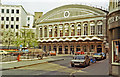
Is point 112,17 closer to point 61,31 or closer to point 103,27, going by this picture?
point 103,27

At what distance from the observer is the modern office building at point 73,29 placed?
2408 inches

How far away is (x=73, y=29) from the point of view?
67062 millimetres

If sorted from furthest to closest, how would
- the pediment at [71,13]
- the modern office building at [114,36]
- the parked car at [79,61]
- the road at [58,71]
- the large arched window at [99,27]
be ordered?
the pediment at [71,13] → the large arched window at [99,27] → the parked car at [79,61] → the road at [58,71] → the modern office building at [114,36]

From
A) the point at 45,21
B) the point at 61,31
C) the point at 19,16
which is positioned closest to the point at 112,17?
the point at 61,31

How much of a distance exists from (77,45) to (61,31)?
8.82 metres

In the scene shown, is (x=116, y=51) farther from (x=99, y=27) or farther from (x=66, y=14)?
(x=66, y=14)

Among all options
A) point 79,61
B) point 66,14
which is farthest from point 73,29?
point 79,61

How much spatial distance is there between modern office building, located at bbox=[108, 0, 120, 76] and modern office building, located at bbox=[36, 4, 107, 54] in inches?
1830

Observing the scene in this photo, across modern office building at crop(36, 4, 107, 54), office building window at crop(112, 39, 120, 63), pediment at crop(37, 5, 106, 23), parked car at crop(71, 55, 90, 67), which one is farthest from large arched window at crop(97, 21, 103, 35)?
office building window at crop(112, 39, 120, 63)

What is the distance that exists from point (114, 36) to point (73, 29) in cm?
5357

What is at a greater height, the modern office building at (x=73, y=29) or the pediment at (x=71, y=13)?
the pediment at (x=71, y=13)

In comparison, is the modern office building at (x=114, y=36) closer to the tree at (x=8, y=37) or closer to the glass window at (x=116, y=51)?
the glass window at (x=116, y=51)

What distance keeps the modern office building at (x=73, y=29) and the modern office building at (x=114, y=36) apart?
1830 inches

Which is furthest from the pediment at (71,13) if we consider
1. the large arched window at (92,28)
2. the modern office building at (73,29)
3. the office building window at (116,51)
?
the office building window at (116,51)
